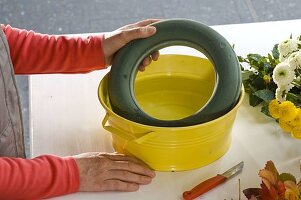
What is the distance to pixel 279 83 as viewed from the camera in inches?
33.5

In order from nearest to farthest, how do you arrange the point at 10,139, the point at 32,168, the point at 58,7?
1. the point at 32,168
2. the point at 10,139
3. the point at 58,7

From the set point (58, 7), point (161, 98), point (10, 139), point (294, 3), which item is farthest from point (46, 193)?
point (294, 3)

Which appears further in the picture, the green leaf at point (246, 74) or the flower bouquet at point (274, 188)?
the green leaf at point (246, 74)

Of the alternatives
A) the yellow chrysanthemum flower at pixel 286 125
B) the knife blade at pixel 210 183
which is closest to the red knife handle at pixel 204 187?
the knife blade at pixel 210 183

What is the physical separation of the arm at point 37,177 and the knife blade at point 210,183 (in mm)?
151

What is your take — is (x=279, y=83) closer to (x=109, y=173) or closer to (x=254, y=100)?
(x=254, y=100)

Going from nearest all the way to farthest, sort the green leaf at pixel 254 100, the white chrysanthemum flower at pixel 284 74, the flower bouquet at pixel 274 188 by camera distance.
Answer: the flower bouquet at pixel 274 188, the white chrysanthemum flower at pixel 284 74, the green leaf at pixel 254 100

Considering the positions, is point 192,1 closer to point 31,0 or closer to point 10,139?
point 31,0

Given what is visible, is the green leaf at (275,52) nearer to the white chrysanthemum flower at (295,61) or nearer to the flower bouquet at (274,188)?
the white chrysanthemum flower at (295,61)

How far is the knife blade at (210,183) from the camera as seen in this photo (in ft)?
2.57

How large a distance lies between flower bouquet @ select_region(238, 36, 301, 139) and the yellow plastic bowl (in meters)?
0.06

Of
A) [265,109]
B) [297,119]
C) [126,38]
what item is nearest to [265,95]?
[265,109]

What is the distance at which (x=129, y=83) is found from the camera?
857 mm

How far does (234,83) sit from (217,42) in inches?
2.7
